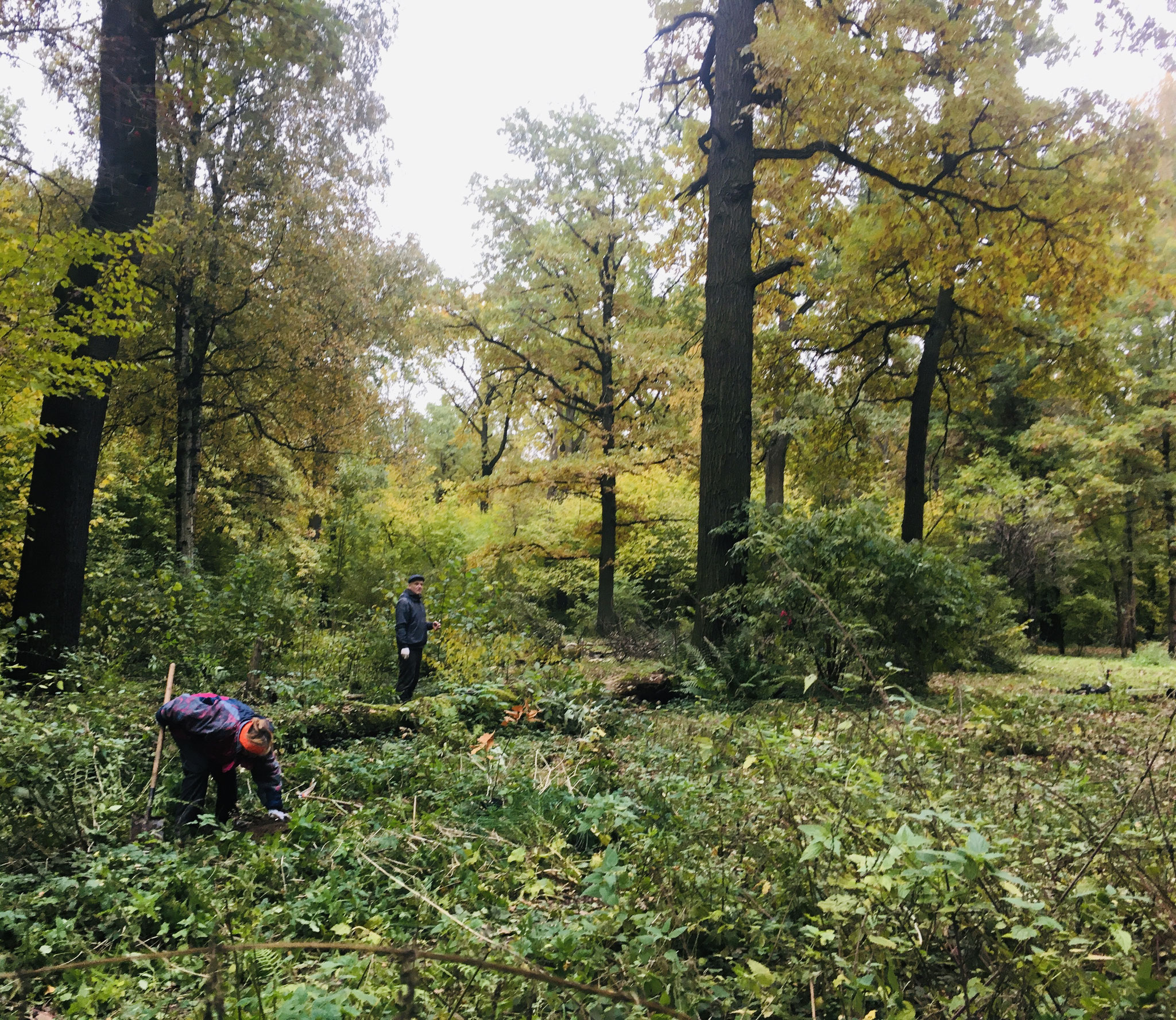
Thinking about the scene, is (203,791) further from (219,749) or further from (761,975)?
(761,975)

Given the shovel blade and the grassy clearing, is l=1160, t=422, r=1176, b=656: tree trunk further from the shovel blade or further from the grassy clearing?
the shovel blade

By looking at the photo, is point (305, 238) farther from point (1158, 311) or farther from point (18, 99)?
point (1158, 311)

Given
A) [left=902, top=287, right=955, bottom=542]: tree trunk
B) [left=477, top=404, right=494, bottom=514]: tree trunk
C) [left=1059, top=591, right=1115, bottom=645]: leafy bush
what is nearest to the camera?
[left=902, top=287, right=955, bottom=542]: tree trunk

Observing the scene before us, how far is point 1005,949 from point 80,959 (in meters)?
3.55

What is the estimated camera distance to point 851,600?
8.04 m

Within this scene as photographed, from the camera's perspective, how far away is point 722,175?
9.48 metres

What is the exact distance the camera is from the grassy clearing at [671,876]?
2.11 metres

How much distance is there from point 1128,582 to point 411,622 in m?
23.4

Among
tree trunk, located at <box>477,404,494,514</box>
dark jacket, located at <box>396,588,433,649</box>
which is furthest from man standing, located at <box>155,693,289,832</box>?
tree trunk, located at <box>477,404,494,514</box>

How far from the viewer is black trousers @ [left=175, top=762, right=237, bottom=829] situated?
4.86 m

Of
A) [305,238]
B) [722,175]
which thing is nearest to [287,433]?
[305,238]

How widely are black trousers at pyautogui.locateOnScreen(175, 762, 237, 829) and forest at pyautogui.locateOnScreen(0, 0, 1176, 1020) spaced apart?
66 millimetres

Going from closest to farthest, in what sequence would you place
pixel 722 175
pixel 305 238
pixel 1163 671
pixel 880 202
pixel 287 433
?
pixel 722 175
pixel 880 202
pixel 1163 671
pixel 305 238
pixel 287 433

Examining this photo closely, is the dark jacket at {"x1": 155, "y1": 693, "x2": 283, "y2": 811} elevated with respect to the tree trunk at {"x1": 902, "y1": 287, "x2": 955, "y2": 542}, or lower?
lower
